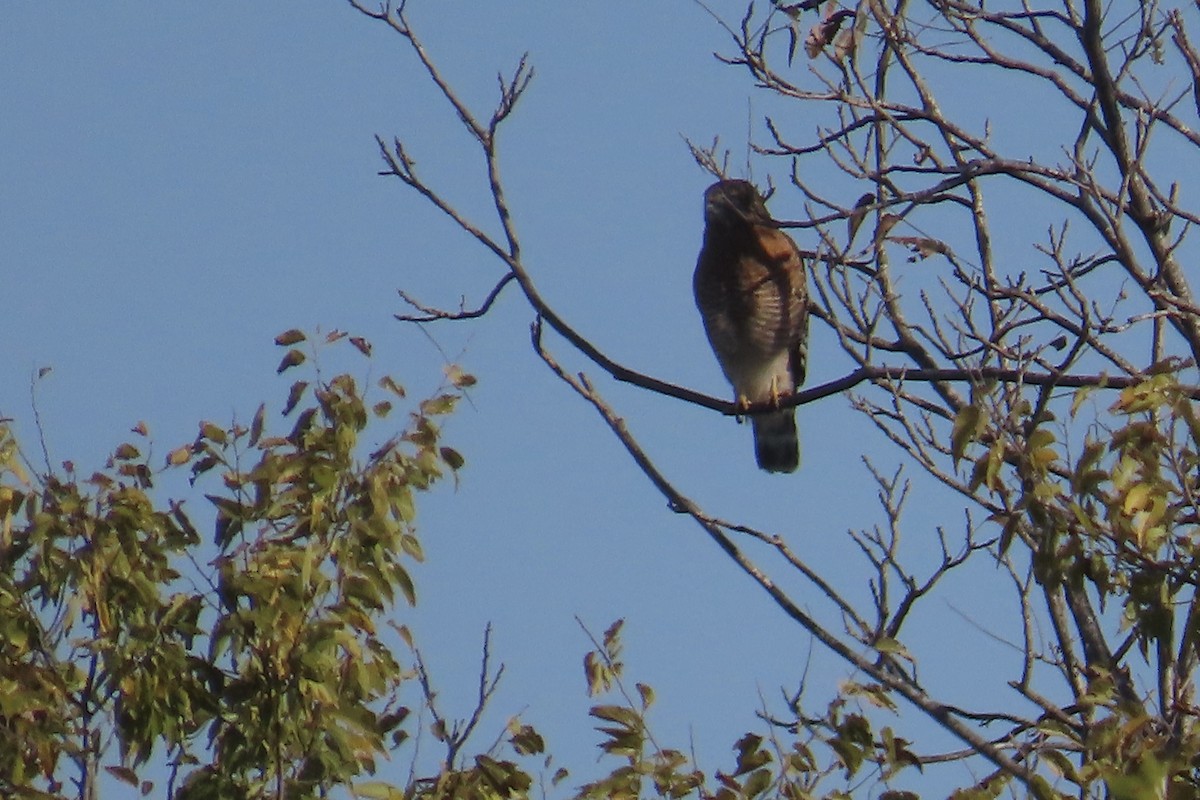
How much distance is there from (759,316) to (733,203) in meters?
0.76

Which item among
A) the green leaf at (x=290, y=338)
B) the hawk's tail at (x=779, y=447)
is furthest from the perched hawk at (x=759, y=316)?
→ the green leaf at (x=290, y=338)

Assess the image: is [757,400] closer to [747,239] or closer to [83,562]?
[747,239]

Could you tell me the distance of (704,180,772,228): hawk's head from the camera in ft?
22.3

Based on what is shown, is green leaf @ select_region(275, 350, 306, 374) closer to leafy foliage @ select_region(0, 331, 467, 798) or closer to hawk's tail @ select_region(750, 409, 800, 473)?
leafy foliage @ select_region(0, 331, 467, 798)

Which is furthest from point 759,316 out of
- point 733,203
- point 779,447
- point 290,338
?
point 290,338

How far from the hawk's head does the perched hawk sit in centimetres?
7

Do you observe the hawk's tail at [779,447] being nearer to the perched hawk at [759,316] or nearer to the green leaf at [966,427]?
the perched hawk at [759,316]

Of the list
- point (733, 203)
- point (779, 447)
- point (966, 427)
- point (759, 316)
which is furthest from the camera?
point (779, 447)

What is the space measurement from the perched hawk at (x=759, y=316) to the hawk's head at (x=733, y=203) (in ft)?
0.23

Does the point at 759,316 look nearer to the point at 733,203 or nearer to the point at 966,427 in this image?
the point at 733,203

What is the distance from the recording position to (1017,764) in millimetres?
3645

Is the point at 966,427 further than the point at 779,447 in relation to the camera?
No

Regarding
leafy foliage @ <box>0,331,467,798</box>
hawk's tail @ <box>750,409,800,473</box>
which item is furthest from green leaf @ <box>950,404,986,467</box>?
hawk's tail @ <box>750,409,800,473</box>

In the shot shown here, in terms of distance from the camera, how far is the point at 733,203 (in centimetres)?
679
